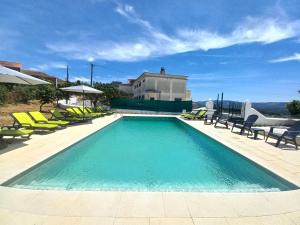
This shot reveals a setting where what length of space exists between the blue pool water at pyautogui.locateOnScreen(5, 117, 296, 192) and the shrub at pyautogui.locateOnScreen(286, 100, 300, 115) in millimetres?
15235

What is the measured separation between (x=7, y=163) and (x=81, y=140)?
3.66 m

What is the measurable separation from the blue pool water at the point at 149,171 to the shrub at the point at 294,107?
15235 millimetres

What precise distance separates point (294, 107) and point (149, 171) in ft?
64.4

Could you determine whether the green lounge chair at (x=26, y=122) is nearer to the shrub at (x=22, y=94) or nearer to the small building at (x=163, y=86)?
the shrub at (x=22, y=94)

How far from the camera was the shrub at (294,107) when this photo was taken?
826 inches

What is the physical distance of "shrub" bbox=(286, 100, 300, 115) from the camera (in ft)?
68.8

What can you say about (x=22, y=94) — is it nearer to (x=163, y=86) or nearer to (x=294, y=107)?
(x=163, y=86)

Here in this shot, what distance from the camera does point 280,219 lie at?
10.7ft

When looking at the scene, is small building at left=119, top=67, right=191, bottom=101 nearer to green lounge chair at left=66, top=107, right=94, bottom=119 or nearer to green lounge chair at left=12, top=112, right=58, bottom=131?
green lounge chair at left=66, top=107, right=94, bottom=119

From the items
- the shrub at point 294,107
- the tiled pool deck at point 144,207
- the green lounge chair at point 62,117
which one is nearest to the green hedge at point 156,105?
the shrub at point 294,107

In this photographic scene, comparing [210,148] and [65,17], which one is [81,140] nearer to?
[210,148]

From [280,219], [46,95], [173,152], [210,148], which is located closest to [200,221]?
[280,219]

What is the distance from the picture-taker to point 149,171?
640 centimetres

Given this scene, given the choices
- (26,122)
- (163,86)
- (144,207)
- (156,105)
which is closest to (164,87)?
(163,86)
